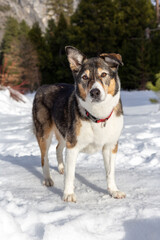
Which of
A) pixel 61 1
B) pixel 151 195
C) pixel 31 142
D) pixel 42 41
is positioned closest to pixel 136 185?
pixel 151 195

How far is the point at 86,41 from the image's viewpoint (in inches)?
1026

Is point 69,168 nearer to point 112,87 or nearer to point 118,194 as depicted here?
point 118,194

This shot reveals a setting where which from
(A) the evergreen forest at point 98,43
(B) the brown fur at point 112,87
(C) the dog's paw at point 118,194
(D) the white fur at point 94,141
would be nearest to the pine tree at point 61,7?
(A) the evergreen forest at point 98,43

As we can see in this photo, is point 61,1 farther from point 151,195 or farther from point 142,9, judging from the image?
point 151,195

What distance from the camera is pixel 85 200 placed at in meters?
3.02

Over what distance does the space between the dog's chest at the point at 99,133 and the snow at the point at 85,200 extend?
63 cm

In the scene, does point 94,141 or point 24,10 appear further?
point 24,10

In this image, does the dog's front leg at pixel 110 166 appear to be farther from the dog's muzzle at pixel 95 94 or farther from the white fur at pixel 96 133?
the dog's muzzle at pixel 95 94

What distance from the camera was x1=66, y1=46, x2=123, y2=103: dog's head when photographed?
2795 millimetres

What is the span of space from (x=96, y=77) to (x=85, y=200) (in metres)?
1.36

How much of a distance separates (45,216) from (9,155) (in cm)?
326

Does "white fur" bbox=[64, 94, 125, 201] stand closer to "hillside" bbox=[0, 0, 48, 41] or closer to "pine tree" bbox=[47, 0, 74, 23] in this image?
"pine tree" bbox=[47, 0, 74, 23]

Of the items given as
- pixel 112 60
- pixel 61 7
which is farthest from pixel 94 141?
pixel 61 7

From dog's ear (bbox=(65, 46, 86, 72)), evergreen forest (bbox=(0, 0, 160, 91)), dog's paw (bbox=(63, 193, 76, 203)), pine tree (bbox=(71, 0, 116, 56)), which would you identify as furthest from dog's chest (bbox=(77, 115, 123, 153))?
pine tree (bbox=(71, 0, 116, 56))
